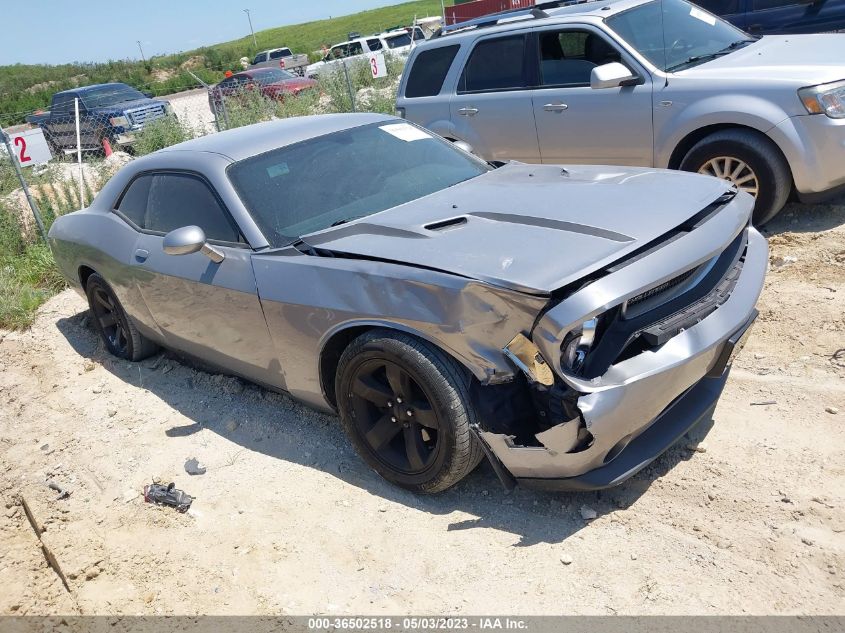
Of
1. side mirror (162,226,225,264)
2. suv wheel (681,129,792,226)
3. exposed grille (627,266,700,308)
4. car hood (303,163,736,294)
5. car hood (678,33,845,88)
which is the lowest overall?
suv wheel (681,129,792,226)

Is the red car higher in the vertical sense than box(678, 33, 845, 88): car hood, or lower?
lower

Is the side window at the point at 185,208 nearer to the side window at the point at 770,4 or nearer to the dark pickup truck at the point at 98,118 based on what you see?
the side window at the point at 770,4

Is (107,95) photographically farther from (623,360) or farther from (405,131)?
(623,360)

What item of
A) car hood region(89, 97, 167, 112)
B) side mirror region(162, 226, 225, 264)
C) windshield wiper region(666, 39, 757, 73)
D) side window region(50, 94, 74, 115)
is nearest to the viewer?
side mirror region(162, 226, 225, 264)

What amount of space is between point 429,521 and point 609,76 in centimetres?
408

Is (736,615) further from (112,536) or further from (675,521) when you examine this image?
(112,536)

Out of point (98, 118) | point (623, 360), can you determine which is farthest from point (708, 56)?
point (98, 118)

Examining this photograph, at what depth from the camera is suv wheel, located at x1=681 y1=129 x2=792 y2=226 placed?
5.50m

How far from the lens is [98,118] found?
1602 centimetres

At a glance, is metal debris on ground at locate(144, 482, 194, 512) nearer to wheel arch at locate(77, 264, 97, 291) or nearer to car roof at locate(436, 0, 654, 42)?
wheel arch at locate(77, 264, 97, 291)

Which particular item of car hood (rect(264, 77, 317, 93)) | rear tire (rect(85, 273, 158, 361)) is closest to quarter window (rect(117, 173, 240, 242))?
rear tire (rect(85, 273, 158, 361))

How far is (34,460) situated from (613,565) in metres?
3.53

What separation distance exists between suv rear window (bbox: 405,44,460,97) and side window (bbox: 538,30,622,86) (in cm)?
105

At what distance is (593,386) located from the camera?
2.72m
